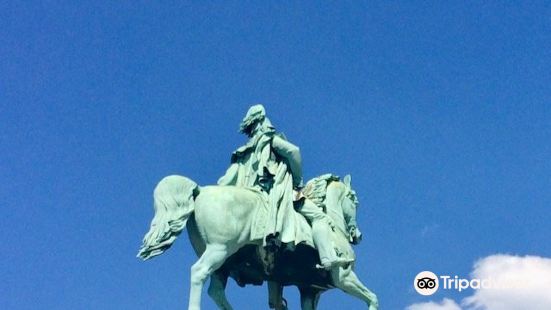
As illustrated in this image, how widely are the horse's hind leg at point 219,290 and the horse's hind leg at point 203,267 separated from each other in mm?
898

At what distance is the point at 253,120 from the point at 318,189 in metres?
1.62

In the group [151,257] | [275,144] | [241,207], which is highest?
[275,144]

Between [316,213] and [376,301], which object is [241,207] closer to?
[316,213]

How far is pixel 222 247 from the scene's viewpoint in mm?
13805

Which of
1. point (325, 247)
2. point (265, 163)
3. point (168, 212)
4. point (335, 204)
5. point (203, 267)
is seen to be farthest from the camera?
point (335, 204)

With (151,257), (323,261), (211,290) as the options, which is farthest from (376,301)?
(151,257)

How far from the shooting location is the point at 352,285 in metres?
14.9

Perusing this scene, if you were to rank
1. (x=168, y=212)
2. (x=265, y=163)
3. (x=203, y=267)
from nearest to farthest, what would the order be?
(x=203, y=267) < (x=168, y=212) < (x=265, y=163)

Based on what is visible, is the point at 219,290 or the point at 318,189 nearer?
the point at 219,290

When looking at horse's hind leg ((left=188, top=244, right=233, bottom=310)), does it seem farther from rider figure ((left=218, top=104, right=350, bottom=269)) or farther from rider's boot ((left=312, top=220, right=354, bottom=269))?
rider's boot ((left=312, top=220, right=354, bottom=269))

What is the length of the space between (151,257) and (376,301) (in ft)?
11.5

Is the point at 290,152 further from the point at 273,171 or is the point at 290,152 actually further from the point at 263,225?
the point at 263,225

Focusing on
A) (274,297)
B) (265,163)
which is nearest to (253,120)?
(265,163)

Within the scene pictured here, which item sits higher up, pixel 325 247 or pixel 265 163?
pixel 265 163
